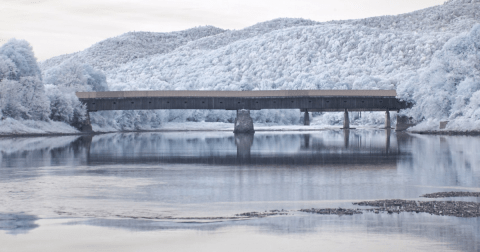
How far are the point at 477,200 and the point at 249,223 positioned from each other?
9.76 meters

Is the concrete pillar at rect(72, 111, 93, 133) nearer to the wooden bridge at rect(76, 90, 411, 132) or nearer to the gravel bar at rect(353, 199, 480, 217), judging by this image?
the wooden bridge at rect(76, 90, 411, 132)

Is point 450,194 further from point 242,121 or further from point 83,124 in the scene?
point 83,124

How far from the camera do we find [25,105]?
101m

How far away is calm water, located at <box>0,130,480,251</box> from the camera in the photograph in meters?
18.2

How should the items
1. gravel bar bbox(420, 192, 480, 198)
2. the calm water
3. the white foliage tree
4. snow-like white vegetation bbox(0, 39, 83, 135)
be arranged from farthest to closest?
1. the white foliage tree
2. snow-like white vegetation bbox(0, 39, 83, 135)
3. gravel bar bbox(420, 192, 480, 198)
4. the calm water

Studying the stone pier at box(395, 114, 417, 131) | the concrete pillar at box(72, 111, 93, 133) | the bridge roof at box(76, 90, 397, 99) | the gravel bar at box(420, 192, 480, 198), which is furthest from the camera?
the stone pier at box(395, 114, 417, 131)

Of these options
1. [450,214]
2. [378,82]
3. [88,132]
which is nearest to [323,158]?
[450,214]

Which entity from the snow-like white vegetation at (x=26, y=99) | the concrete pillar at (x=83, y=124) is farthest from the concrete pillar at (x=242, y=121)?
the snow-like white vegetation at (x=26, y=99)

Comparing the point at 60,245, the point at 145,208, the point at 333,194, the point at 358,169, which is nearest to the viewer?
the point at 60,245

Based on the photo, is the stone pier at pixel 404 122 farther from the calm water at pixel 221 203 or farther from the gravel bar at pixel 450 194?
the gravel bar at pixel 450 194

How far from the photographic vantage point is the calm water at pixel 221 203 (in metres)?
18.2

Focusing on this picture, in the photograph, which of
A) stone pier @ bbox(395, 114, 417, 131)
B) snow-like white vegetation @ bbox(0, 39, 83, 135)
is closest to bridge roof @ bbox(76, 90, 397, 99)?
snow-like white vegetation @ bbox(0, 39, 83, 135)

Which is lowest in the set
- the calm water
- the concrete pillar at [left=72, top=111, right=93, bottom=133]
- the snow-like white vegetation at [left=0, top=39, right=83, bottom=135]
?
the calm water

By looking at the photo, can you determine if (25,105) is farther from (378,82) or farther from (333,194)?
(378,82)
